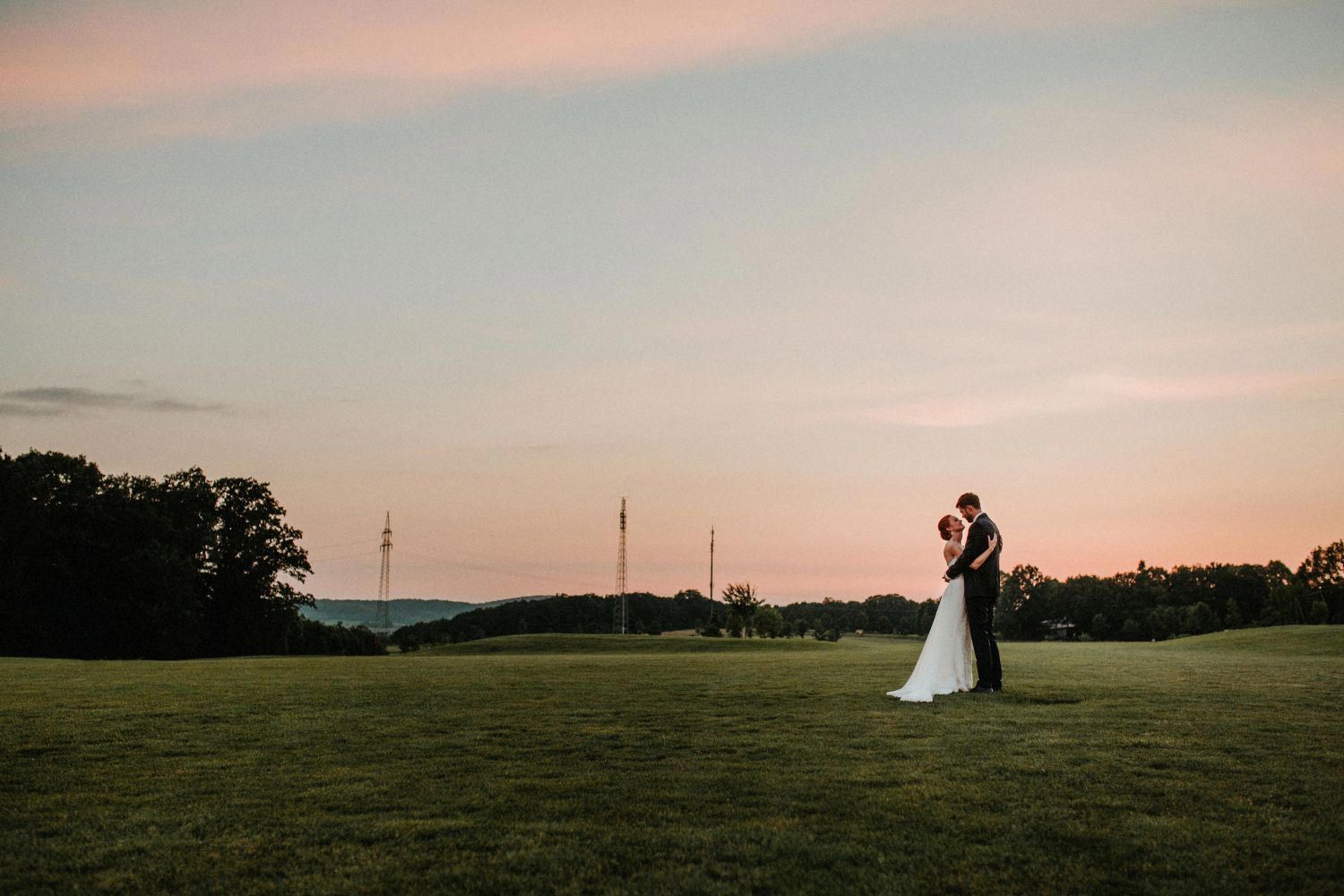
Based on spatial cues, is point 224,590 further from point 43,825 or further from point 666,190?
point 43,825

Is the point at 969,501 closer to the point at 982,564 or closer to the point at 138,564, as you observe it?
the point at 982,564

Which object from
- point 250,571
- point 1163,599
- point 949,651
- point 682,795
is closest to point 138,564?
point 250,571

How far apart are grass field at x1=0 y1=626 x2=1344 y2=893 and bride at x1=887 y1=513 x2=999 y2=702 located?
38.5 inches

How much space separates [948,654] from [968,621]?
30.3 inches

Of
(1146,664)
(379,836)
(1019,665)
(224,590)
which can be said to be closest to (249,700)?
(379,836)

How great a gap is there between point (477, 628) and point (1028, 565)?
91.2m

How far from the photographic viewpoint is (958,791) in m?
7.34

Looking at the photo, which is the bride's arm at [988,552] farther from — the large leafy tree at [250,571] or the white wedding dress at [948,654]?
the large leafy tree at [250,571]

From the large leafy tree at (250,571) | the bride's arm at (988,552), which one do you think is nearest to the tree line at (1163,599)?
the large leafy tree at (250,571)

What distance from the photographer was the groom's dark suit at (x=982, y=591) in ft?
50.3

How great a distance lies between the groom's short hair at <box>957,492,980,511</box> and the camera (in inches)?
626

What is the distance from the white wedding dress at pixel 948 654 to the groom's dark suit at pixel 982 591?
177mm

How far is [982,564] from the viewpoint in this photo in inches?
619

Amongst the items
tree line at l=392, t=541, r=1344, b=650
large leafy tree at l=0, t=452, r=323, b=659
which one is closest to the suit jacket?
large leafy tree at l=0, t=452, r=323, b=659
